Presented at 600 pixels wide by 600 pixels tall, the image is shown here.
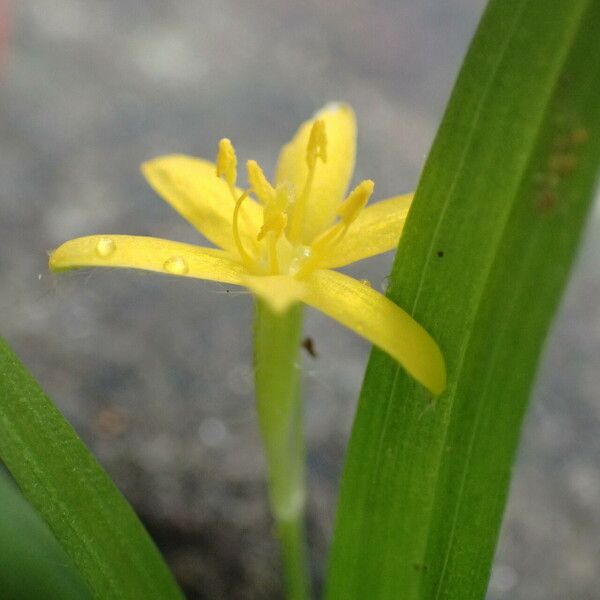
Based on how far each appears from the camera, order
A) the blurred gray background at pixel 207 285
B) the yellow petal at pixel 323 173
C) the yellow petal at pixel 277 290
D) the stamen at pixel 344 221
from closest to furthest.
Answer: the yellow petal at pixel 277 290 < the stamen at pixel 344 221 < the yellow petal at pixel 323 173 < the blurred gray background at pixel 207 285

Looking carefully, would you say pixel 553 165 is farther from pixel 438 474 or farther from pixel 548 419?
pixel 548 419

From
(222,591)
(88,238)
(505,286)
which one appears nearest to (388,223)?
(505,286)

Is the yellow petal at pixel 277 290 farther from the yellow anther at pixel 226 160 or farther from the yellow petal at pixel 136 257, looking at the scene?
the yellow anther at pixel 226 160

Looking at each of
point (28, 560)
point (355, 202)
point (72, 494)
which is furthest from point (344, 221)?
point (28, 560)

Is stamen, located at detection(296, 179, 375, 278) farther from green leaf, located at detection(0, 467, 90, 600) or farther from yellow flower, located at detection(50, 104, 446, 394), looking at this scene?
green leaf, located at detection(0, 467, 90, 600)

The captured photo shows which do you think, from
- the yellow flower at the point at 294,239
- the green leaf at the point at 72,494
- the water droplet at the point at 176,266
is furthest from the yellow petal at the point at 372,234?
the green leaf at the point at 72,494
